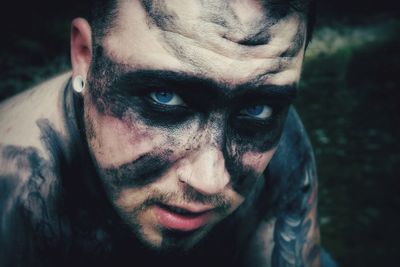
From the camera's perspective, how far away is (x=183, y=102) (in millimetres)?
1160

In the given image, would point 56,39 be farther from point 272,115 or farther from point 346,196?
point 272,115

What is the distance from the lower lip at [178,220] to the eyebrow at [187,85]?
372mm

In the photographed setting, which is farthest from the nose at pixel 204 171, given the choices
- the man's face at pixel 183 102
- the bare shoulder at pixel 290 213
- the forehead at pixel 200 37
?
the bare shoulder at pixel 290 213

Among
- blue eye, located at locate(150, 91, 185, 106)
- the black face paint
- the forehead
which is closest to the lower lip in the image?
the black face paint

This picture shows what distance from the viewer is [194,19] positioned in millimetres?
1073

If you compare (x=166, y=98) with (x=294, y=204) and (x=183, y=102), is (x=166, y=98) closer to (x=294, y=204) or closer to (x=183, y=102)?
(x=183, y=102)

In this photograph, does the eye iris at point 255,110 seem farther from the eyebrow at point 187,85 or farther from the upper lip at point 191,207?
the upper lip at point 191,207

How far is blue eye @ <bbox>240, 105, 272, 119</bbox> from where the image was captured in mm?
1259

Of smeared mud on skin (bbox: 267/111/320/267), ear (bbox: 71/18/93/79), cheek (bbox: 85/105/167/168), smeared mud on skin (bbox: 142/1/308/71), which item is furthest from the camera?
smeared mud on skin (bbox: 267/111/320/267)

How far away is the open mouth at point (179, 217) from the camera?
1.22m

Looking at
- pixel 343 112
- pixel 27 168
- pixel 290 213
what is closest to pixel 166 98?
pixel 27 168

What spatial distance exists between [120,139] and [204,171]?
282 millimetres

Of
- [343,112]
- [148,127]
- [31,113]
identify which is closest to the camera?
[148,127]

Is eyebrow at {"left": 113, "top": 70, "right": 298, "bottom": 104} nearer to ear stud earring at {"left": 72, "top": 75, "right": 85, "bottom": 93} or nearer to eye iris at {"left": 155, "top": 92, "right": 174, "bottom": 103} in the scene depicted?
eye iris at {"left": 155, "top": 92, "right": 174, "bottom": 103}
